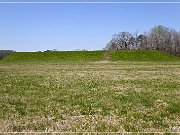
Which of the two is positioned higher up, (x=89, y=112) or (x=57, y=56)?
(x=57, y=56)

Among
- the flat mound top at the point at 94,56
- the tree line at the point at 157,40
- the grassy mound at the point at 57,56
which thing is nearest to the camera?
the flat mound top at the point at 94,56

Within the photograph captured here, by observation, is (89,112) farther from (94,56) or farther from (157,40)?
(157,40)

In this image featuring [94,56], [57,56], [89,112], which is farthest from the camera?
[57,56]

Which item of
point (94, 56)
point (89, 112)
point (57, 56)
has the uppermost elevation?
point (57, 56)

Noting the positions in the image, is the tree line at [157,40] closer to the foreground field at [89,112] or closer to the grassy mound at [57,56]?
the grassy mound at [57,56]

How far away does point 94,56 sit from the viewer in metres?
99.2

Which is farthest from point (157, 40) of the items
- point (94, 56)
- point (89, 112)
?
point (89, 112)

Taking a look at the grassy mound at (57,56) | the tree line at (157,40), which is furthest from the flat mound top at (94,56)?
the tree line at (157,40)

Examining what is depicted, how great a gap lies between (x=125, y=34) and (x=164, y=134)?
6749 inches

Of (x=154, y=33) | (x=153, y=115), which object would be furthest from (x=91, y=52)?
(x=153, y=115)

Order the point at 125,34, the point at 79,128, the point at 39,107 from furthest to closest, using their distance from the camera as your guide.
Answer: the point at 125,34 → the point at 39,107 → the point at 79,128

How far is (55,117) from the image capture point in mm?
12320

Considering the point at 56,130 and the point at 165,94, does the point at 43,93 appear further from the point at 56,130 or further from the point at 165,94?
the point at 56,130

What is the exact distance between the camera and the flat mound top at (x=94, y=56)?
94562 mm
